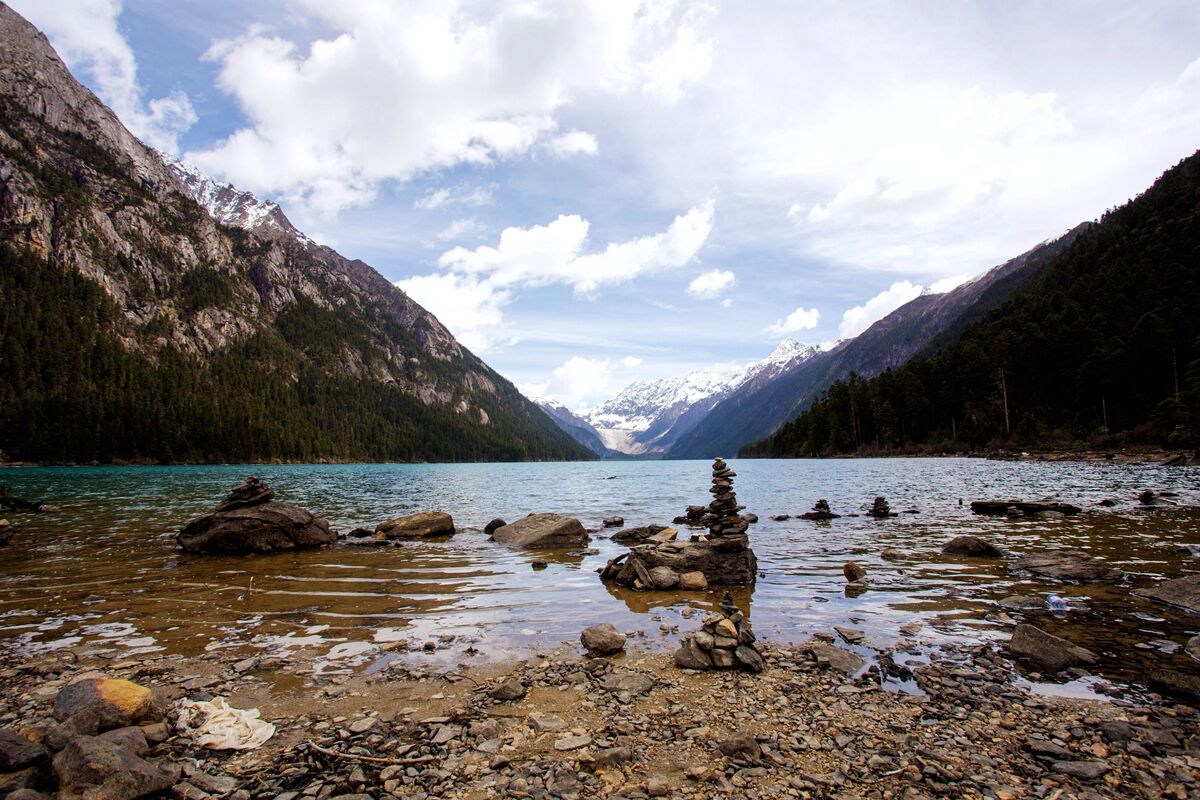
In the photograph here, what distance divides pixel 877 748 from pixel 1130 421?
355 ft

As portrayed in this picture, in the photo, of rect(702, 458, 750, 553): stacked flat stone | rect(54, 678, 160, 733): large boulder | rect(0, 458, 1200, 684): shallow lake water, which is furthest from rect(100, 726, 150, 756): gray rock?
rect(702, 458, 750, 553): stacked flat stone

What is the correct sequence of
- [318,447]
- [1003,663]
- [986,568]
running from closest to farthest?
[1003,663] < [986,568] < [318,447]

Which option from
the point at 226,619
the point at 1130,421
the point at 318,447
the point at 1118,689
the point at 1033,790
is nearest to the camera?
the point at 1033,790

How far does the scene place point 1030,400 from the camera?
101m

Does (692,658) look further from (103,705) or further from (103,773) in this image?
(103,705)

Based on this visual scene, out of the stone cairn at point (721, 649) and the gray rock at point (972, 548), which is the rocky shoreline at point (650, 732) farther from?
the gray rock at point (972, 548)

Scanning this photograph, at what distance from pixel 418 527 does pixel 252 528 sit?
8076 millimetres

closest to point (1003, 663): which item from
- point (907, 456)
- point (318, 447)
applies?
point (907, 456)

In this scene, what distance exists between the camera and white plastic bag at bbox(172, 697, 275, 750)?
298 inches

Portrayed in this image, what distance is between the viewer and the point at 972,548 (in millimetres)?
22156

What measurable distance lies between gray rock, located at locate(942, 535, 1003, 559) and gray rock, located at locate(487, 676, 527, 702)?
67.3 feet

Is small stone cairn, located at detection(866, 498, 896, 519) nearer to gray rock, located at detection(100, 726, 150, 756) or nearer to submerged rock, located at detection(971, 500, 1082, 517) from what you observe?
submerged rock, located at detection(971, 500, 1082, 517)

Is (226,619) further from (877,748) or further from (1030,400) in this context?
(1030,400)

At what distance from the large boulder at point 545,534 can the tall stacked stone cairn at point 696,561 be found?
8.01 m
